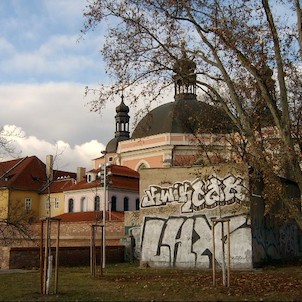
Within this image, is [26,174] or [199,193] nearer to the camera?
[199,193]

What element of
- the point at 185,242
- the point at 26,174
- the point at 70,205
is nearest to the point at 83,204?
the point at 70,205

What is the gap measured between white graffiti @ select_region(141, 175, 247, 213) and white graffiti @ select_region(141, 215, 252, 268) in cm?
69

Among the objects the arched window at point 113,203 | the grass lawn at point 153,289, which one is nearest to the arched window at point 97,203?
the arched window at point 113,203

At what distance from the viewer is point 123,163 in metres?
62.5

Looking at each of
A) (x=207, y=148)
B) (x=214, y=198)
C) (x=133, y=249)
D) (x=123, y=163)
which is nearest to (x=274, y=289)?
(x=207, y=148)

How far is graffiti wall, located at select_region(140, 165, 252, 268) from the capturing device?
23.6m

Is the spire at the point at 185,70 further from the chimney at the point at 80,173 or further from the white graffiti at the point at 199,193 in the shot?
the chimney at the point at 80,173

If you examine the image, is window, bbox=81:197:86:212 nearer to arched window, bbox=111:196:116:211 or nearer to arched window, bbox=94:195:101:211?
arched window, bbox=94:195:101:211

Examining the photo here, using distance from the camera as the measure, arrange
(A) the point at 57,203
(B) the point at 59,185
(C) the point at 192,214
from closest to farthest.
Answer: (C) the point at 192,214 < (A) the point at 57,203 < (B) the point at 59,185

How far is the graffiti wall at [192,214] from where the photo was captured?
2365cm

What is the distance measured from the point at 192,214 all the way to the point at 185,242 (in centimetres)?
133

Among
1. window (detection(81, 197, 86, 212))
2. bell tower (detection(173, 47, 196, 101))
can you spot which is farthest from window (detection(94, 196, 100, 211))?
bell tower (detection(173, 47, 196, 101))

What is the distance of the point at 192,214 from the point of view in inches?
984

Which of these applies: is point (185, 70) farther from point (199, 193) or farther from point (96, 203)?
point (96, 203)
